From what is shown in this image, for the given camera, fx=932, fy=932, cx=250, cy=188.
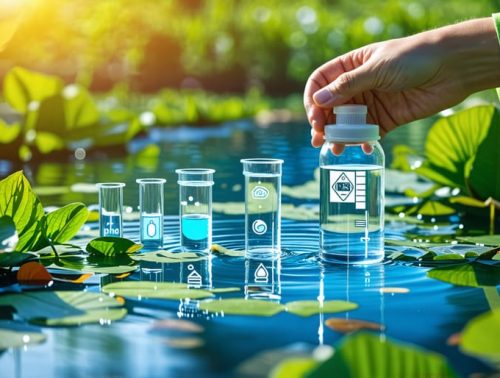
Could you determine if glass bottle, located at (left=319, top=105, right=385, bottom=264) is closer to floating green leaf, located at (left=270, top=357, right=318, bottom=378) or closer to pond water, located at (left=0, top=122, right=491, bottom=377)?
pond water, located at (left=0, top=122, right=491, bottom=377)

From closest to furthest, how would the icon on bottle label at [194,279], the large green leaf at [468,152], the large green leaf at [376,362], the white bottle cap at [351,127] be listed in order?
the large green leaf at [376,362], the icon on bottle label at [194,279], the white bottle cap at [351,127], the large green leaf at [468,152]

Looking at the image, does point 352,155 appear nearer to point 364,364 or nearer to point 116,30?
point 364,364

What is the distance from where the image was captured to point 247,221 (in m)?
1.77

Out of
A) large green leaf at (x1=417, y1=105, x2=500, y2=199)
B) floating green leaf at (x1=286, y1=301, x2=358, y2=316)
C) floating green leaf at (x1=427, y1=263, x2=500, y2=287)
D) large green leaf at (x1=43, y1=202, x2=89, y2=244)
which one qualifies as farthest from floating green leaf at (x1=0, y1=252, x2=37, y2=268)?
large green leaf at (x1=417, y1=105, x2=500, y2=199)

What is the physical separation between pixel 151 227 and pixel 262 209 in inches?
9.5

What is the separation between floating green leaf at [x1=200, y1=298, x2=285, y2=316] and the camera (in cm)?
134

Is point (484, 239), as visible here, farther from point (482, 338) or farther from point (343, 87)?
point (482, 338)

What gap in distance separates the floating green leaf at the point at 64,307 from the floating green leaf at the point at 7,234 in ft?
0.26

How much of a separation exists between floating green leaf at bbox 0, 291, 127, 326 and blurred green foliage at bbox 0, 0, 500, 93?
5.91 m

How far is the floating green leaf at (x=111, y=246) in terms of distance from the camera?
5.69ft

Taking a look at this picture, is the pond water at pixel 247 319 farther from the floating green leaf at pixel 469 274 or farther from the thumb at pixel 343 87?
the thumb at pixel 343 87

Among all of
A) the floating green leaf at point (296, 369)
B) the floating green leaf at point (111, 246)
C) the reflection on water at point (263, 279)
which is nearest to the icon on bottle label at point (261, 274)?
the reflection on water at point (263, 279)

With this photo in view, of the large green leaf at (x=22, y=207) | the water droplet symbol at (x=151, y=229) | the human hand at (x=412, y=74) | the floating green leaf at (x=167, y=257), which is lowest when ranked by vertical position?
the floating green leaf at (x=167, y=257)

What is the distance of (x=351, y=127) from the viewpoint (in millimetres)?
1674
